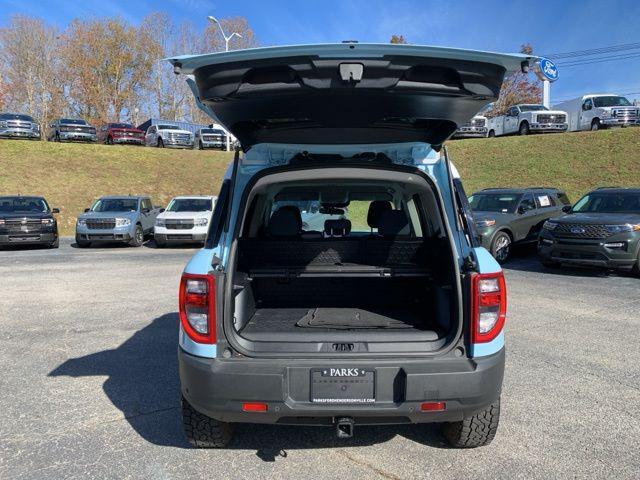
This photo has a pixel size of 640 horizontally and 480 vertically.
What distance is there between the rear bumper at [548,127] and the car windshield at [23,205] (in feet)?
76.3

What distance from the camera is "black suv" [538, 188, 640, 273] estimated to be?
9.39m

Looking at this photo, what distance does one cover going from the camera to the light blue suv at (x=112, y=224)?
15.2 metres

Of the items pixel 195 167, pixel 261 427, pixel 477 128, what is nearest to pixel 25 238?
pixel 261 427

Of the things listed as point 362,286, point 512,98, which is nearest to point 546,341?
point 362,286

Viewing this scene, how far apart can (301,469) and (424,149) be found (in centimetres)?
227

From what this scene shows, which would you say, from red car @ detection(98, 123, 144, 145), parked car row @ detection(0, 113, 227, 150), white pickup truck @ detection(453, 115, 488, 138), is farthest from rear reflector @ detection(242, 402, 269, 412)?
red car @ detection(98, 123, 144, 145)

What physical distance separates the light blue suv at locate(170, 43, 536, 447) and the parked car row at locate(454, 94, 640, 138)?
70.1 ft

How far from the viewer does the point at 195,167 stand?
28109 millimetres

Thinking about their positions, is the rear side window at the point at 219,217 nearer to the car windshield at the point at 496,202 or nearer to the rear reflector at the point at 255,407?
the rear reflector at the point at 255,407

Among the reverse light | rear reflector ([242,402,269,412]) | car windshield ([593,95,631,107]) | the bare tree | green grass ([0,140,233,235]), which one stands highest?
the bare tree

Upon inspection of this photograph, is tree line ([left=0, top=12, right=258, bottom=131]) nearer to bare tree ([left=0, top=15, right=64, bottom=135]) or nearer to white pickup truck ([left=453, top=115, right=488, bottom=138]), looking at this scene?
bare tree ([left=0, top=15, right=64, bottom=135])

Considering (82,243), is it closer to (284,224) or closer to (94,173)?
(94,173)

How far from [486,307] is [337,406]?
3.22ft

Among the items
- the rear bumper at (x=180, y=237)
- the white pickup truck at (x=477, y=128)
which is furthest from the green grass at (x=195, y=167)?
the rear bumper at (x=180, y=237)
